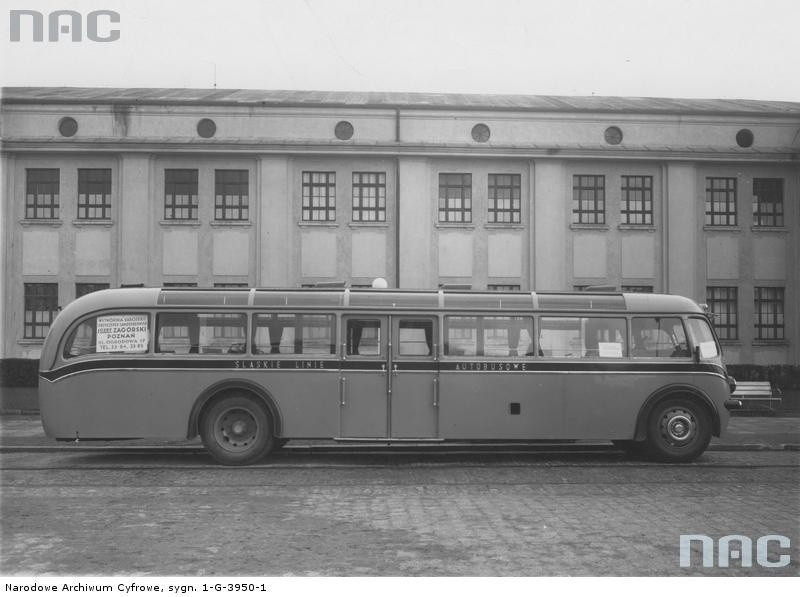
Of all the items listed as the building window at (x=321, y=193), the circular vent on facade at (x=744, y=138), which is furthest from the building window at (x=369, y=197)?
the circular vent on facade at (x=744, y=138)

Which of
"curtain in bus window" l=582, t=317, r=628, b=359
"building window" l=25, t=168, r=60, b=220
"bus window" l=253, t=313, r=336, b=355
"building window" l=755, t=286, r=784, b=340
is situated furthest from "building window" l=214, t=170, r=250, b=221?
"building window" l=755, t=286, r=784, b=340

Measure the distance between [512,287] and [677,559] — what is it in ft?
70.5

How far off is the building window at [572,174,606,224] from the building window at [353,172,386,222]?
260 inches

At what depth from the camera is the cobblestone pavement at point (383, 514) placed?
20.9ft

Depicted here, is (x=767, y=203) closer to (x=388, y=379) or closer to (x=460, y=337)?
(x=460, y=337)

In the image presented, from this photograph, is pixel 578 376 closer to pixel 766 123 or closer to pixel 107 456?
pixel 107 456

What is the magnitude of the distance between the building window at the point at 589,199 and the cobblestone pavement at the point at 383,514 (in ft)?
52.5

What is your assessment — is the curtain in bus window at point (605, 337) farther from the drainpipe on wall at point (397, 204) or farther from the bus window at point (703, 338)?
the drainpipe on wall at point (397, 204)

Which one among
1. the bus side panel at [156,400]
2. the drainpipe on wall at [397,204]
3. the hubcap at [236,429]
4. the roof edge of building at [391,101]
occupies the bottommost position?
the hubcap at [236,429]

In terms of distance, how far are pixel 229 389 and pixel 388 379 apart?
92.9 inches

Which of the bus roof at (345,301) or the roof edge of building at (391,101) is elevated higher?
the roof edge of building at (391,101)

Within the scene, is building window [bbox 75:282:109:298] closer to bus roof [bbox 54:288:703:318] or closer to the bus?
bus roof [bbox 54:288:703:318]

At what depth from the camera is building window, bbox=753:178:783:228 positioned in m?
27.9

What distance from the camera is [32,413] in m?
20.0
